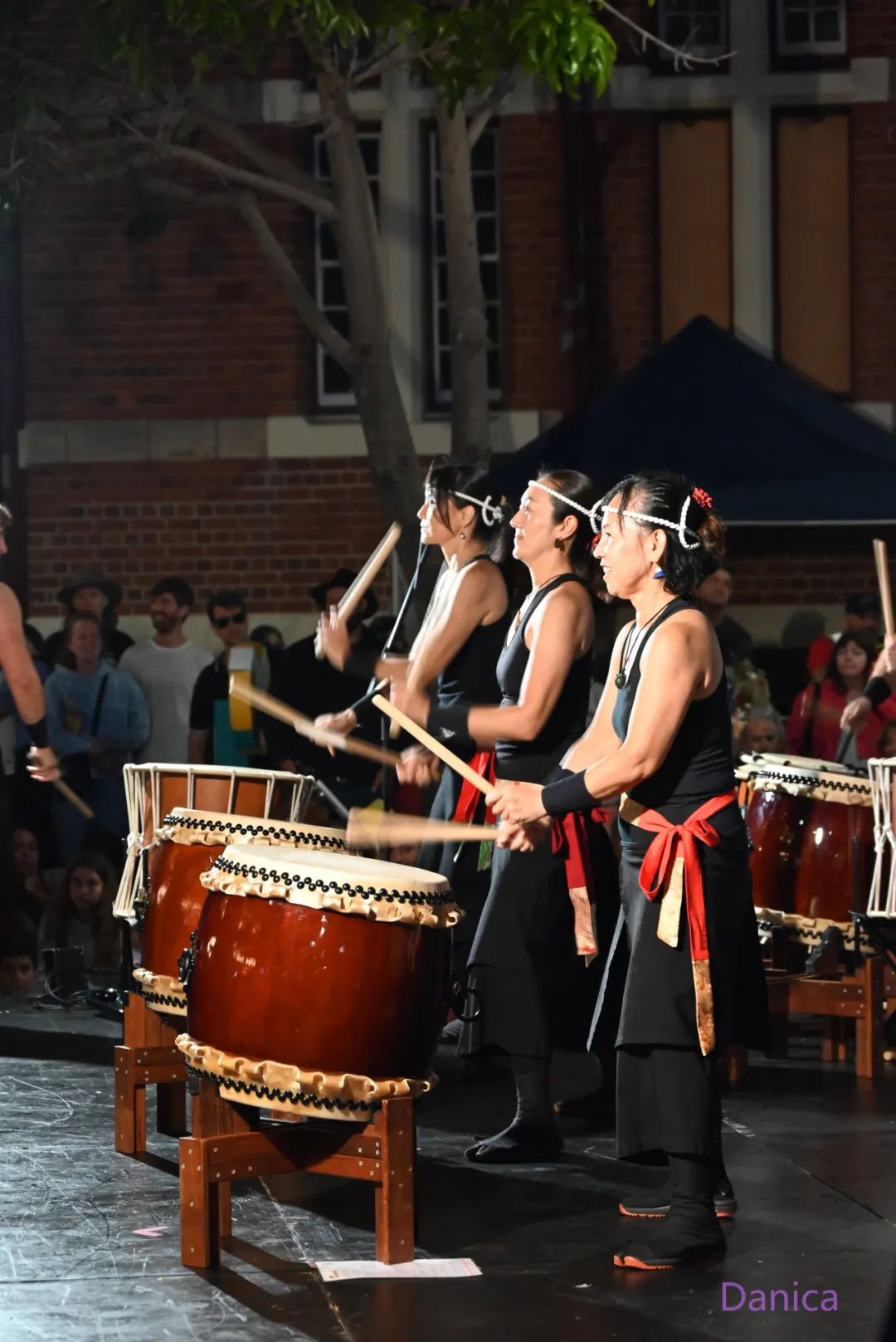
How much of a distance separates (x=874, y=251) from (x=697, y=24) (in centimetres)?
176

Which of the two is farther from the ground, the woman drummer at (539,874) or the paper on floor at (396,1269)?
the woman drummer at (539,874)

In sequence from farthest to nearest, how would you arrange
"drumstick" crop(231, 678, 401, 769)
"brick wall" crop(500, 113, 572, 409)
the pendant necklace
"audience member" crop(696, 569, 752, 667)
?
"brick wall" crop(500, 113, 572, 409) < "audience member" crop(696, 569, 752, 667) < "drumstick" crop(231, 678, 401, 769) < the pendant necklace

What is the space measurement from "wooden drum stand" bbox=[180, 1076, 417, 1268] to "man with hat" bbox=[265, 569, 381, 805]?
4457mm

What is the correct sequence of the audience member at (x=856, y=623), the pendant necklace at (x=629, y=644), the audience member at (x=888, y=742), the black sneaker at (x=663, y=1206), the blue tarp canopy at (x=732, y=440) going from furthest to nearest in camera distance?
the blue tarp canopy at (x=732, y=440)
the audience member at (x=856, y=623)
the audience member at (x=888, y=742)
the black sneaker at (x=663, y=1206)
the pendant necklace at (x=629, y=644)

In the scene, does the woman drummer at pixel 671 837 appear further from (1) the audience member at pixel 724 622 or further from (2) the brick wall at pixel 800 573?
(2) the brick wall at pixel 800 573

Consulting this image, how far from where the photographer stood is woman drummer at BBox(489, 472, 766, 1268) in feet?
13.9

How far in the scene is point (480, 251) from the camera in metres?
12.1

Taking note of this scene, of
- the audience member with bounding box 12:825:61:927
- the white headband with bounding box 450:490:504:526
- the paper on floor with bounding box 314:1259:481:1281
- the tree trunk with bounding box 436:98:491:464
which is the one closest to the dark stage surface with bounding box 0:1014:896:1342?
the paper on floor with bounding box 314:1259:481:1281

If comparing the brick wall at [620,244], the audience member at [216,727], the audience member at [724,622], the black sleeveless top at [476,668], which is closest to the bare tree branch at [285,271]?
the audience member at [216,727]

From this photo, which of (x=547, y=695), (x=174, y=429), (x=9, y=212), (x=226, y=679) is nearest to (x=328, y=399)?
(x=174, y=429)

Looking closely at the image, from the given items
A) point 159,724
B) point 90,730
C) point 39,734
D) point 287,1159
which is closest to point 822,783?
point 39,734

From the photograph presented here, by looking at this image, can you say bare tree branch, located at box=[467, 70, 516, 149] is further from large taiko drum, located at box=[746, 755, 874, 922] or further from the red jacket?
large taiko drum, located at box=[746, 755, 874, 922]

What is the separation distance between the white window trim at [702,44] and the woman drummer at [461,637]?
22.4ft

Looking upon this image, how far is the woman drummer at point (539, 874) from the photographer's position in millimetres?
5148
